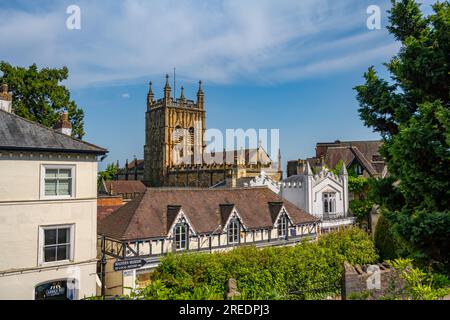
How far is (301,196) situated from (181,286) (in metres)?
19.9

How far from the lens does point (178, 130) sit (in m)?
79.6

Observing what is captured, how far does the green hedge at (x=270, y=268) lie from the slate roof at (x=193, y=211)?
3788 millimetres

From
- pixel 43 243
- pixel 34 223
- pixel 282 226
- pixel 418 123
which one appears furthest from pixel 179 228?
pixel 418 123

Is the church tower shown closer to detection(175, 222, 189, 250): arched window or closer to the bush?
the bush

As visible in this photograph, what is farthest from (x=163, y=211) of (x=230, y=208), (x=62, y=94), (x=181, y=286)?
(x=62, y=94)

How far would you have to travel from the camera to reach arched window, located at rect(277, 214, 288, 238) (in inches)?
989

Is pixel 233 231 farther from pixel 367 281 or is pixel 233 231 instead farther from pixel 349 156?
pixel 349 156

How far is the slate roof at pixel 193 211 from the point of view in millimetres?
20078

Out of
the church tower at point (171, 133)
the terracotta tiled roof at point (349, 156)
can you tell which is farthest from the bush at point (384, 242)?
the church tower at point (171, 133)

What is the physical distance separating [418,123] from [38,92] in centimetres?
2805

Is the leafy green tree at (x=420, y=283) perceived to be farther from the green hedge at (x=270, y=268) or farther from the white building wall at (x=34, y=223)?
the white building wall at (x=34, y=223)

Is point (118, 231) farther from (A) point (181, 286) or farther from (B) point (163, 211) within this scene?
(A) point (181, 286)

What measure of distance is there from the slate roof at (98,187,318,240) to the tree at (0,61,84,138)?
11.5 metres

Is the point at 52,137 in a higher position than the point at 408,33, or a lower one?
lower
